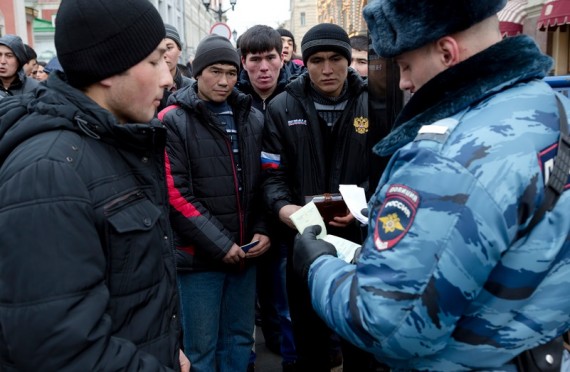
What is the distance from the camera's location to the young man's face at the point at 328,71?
3.29 meters

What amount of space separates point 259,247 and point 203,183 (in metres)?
0.55

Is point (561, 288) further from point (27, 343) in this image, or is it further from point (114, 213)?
point (27, 343)

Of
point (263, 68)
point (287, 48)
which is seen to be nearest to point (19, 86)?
point (263, 68)

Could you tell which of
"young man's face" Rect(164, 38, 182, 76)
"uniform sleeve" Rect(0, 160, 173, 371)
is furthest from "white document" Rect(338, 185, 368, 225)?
"young man's face" Rect(164, 38, 182, 76)

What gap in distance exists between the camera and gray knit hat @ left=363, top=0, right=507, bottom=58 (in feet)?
4.43

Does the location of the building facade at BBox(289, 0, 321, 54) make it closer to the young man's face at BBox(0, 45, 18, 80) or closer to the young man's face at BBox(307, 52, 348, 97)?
the young man's face at BBox(0, 45, 18, 80)

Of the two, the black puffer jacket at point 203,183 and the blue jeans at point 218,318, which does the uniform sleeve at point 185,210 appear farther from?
the blue jeans at point 218,318

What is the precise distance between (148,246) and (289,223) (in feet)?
5.12

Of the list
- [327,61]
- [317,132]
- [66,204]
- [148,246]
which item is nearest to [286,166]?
[317,132]

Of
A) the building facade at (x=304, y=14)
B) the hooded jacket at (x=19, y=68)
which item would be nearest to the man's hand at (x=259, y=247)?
the hooded jacket at (x=19, y=68)

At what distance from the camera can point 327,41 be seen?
328 cm

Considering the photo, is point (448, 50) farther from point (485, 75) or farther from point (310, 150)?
point (310, 150)

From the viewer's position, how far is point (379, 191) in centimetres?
146

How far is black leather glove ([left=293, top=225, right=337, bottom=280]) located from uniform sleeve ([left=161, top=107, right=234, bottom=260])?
1249 mm
